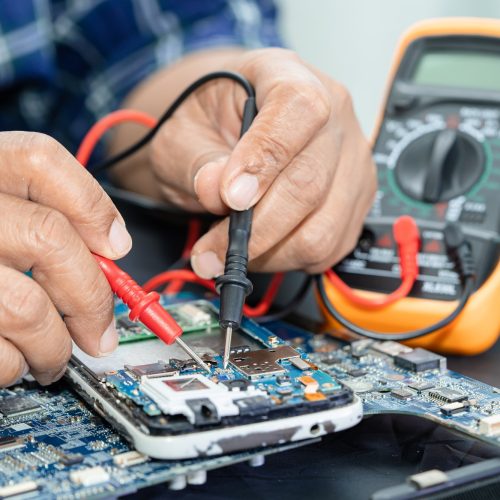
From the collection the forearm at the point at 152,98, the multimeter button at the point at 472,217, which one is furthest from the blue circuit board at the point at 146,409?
the forearm at the point at 152,98

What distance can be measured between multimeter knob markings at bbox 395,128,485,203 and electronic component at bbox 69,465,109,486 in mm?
585

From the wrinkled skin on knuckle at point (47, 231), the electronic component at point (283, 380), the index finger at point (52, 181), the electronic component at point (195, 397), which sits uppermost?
the index finger at point (52, 181)

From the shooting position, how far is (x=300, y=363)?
658 millimetres

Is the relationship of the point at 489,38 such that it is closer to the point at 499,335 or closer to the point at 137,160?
the point at 499,335

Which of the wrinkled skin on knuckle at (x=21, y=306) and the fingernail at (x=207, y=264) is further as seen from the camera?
the fingernail at (x=207, y=264)

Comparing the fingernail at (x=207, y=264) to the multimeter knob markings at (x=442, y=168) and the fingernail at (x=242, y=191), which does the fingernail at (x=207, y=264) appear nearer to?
the fingernail at (x=242, y=191)

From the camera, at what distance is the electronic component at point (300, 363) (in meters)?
0.65

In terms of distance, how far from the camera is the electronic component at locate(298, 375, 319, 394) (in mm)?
600

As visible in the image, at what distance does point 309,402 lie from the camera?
0.58m

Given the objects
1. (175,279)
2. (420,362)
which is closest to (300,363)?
(420,362)

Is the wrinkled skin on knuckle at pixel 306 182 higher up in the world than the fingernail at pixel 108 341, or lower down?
higher up

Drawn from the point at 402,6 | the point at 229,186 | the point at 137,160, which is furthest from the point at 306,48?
the point at 229,186

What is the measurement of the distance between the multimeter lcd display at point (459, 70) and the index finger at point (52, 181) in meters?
0.59

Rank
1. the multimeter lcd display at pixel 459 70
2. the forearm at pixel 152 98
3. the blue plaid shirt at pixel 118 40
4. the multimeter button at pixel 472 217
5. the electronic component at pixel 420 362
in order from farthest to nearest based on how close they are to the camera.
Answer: the blue plaid shirt at pixel 118 40 < the forearm at pixel 152 98 < the multimeter lcd display at pixel 459 70 < the multimeter button at pixel 472 217 < the electronic component at pixel 420 362
